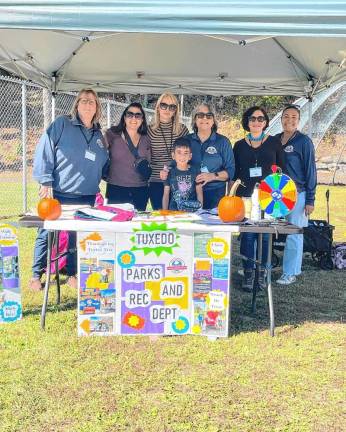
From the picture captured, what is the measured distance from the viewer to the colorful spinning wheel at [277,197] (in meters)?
3.78

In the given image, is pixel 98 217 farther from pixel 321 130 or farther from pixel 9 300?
pixel 321 130

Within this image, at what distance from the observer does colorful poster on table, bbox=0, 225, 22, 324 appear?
3793mm

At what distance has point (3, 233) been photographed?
12.5ft

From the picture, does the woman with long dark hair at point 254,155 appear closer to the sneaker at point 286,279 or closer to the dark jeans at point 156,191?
the sneaker at point 286,279

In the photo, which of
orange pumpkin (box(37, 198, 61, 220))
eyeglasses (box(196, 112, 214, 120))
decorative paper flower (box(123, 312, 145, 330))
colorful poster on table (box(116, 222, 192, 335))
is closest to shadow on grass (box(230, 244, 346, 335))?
colorful poster on table (box(116, 222, 192, 335))

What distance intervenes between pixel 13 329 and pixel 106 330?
699 mm

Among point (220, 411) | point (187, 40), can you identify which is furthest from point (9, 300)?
point (187, 40)

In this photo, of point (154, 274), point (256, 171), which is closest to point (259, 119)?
point (256, 171)

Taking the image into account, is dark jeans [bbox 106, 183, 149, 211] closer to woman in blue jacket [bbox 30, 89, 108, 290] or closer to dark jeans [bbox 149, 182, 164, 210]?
dark jeans [bbox 149, 182, 164, 210]

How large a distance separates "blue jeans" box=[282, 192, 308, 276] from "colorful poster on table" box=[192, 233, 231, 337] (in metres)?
1.87

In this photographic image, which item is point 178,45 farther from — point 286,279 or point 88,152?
point 286,279

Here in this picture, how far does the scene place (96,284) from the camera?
3609 mm

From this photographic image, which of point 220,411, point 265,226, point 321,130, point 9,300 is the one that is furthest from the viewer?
point 321,130

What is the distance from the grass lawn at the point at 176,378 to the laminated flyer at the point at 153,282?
0.12 metres
